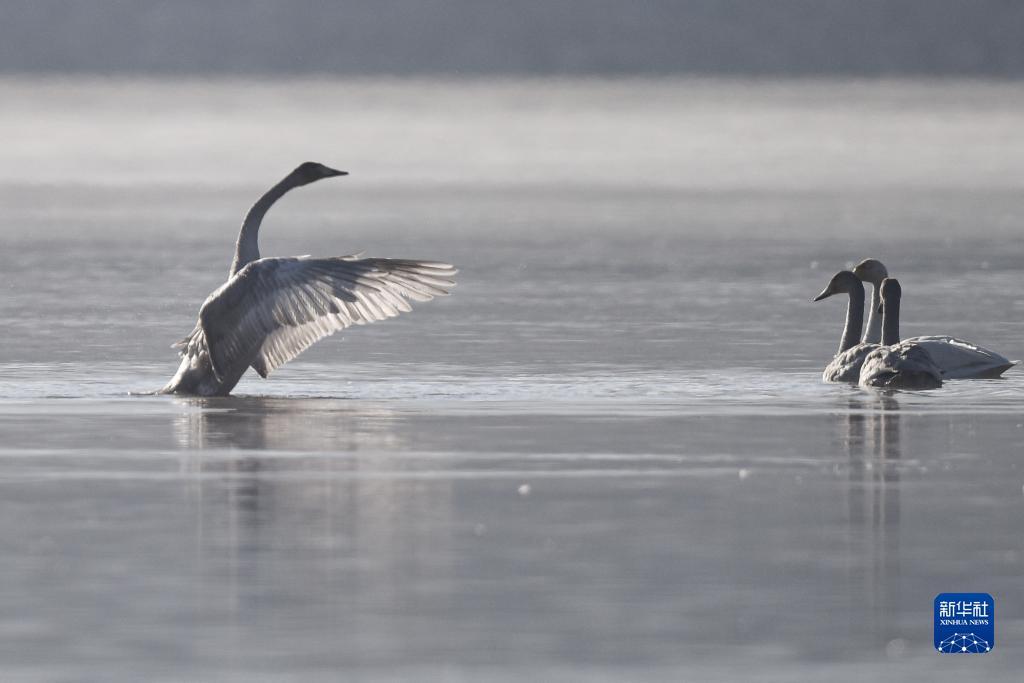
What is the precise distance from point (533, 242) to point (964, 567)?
26.9 m

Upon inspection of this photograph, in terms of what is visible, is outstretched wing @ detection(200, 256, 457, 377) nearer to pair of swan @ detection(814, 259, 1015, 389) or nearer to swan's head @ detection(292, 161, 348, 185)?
swan's head @ detection(292, 161, 348, 185)

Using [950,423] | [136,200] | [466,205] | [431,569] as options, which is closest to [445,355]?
[950,423]

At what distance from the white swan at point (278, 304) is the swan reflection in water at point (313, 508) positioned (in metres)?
0.78

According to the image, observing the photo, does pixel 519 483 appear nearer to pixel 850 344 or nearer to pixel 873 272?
pixel 850 344

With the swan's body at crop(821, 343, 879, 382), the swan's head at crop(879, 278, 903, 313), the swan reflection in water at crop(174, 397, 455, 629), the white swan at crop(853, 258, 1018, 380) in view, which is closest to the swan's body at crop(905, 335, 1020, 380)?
the white swan at crop(853, 258, 1018, 380)

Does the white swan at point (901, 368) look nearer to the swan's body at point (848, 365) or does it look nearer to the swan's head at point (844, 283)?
the swan's body at point (848, 365)

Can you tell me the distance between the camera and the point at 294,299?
52.2 feet

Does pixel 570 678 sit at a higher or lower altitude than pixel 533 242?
lower

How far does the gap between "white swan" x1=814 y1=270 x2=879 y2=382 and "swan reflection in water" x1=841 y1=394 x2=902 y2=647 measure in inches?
41.9

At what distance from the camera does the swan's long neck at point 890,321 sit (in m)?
18.1

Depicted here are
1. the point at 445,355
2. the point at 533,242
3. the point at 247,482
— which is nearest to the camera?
the point at 247,482

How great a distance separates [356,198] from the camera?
6519 cm

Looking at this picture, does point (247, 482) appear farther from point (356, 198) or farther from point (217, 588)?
point (356, 198)

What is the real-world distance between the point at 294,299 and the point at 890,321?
170 inches
